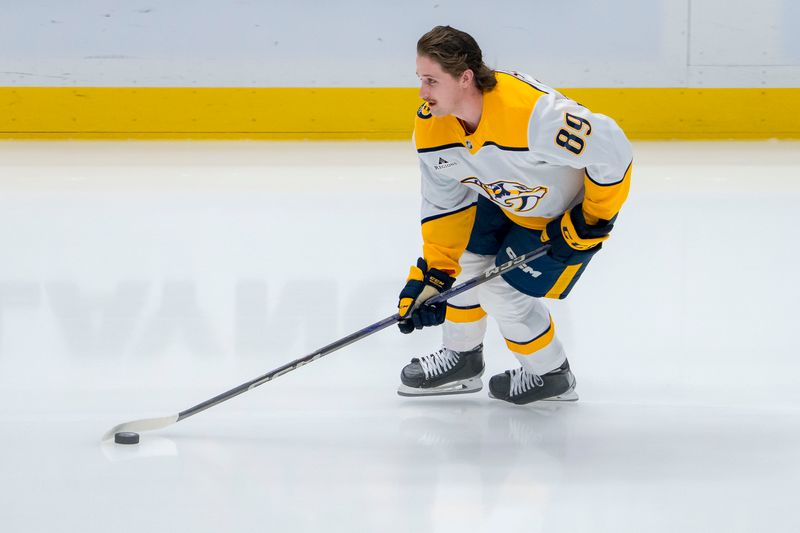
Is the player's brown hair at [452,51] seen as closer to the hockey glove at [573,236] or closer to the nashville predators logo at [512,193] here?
the nashville predators logo at [512,193]

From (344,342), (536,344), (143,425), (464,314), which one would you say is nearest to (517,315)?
(536,344)

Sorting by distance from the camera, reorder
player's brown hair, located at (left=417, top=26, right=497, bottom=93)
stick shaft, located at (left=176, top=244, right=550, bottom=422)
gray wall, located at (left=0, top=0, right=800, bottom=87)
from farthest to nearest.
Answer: gray wall, located at (left=0, top=0, right=800, bottom=87) < stick shaft, located at (left=176, top=244, right=550, bottom=422) < player's brown hair, located at (left=417, top=26, right=497, bottom=93)

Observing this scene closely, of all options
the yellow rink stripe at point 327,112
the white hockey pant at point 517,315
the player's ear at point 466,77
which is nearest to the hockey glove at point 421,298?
the white hockey pant at point 517,315

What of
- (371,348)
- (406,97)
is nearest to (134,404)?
(371,348)

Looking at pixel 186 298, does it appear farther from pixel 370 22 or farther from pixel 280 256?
pixel 370 22

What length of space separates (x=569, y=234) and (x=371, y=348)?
81 cm

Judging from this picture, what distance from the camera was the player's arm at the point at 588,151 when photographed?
79.7 inches

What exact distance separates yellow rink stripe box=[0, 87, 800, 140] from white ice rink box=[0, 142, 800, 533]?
4.86 ft

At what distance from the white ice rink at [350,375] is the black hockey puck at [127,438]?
2cm

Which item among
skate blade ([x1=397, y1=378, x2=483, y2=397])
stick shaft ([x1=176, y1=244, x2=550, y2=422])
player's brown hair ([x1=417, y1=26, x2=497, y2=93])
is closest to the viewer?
player's brown hair ([x1=417, y1=26, x2=497, y2=93])

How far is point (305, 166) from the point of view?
5309 millimetres

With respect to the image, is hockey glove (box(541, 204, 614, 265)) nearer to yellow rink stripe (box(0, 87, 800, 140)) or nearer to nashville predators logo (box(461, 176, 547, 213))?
nashville predators logo (box(461, 176, 547, 213))

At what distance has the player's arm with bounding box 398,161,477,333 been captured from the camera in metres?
2.29

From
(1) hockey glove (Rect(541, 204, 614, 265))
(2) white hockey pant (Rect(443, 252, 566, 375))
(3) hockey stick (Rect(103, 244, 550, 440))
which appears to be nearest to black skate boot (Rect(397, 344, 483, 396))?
(2) white hockey pant (Rect(443, 252, 566, 375))
